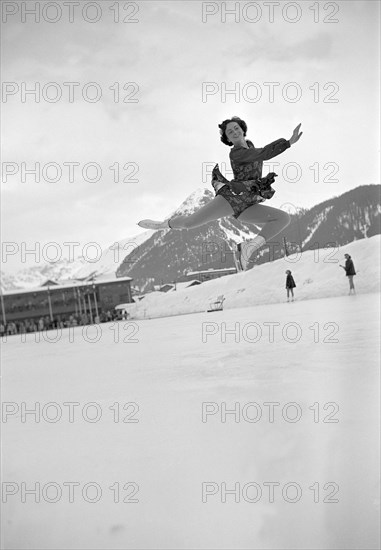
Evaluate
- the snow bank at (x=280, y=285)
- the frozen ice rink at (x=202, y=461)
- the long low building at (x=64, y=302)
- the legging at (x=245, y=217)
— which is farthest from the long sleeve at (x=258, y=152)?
the snow bank at (x=280, y=285)

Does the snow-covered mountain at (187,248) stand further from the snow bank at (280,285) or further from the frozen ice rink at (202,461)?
the snow bank at (280,285)

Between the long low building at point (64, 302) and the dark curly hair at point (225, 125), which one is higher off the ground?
the dark curly hair at point (225, 125)

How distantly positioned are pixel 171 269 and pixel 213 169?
5.74 feet

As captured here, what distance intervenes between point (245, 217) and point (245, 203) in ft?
0.12

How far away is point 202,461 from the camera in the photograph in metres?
2.31

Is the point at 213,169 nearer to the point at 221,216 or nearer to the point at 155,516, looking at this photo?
the point at 221,216

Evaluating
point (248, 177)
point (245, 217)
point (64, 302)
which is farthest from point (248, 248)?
point (64, 302)

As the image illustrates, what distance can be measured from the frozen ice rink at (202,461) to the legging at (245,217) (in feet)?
4.44

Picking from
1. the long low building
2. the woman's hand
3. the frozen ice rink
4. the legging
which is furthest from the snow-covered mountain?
the long low building

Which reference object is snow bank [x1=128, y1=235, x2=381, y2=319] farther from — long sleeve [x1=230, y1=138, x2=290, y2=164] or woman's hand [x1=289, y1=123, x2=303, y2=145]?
woman's hand [x1=289, y1=123, x2=303, y2=145]

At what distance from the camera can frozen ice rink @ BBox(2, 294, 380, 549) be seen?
88.7 inches

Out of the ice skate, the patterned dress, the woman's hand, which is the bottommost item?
the ice skate

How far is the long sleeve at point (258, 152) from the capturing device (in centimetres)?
125

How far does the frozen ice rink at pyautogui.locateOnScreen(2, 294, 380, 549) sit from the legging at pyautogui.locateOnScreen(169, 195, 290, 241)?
53.3 inches
